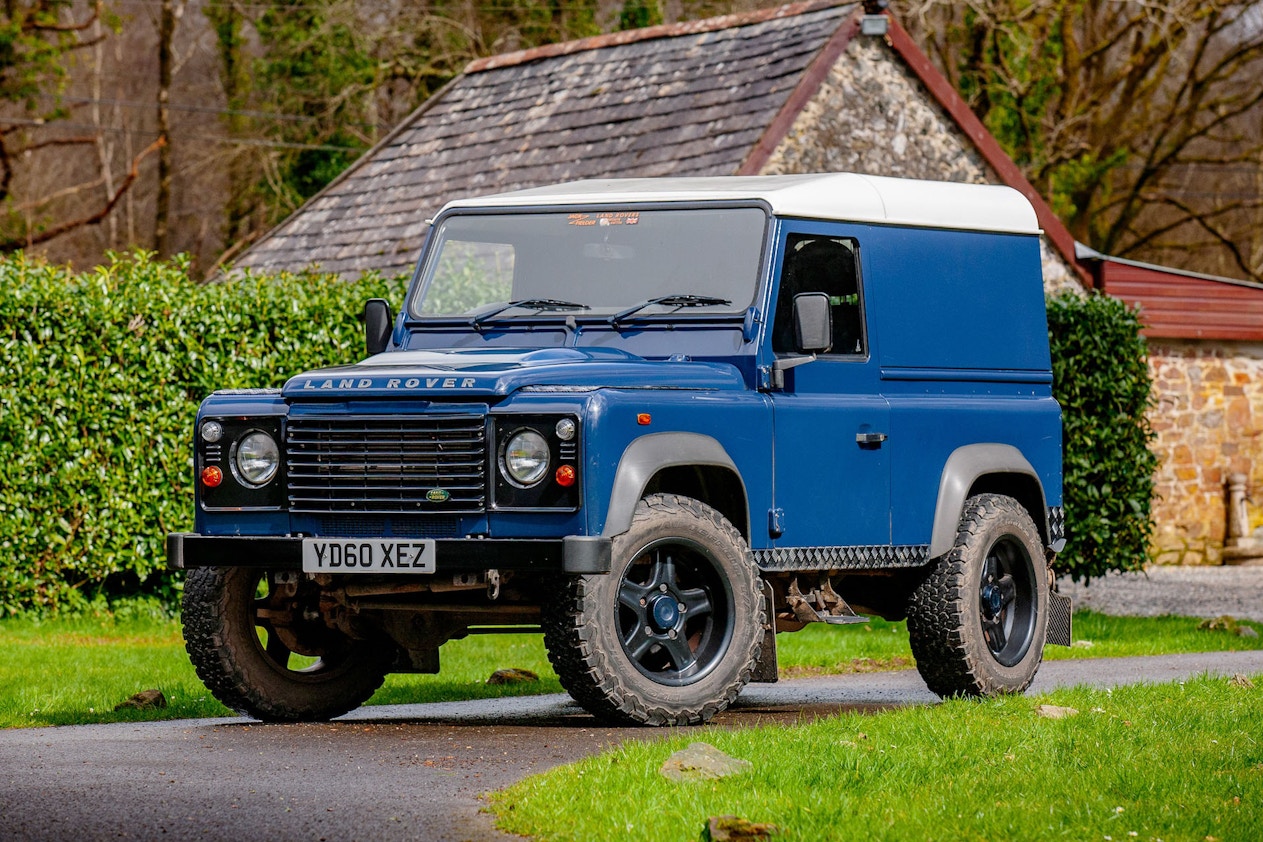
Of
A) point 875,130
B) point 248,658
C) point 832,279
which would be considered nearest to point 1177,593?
point 875,130

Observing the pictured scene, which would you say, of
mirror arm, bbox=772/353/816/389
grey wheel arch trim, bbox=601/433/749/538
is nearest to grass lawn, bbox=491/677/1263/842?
grey wheel arch trim, bbox=601/433/749/538

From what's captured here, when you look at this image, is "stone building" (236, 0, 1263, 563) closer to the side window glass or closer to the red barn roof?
the red barn roof

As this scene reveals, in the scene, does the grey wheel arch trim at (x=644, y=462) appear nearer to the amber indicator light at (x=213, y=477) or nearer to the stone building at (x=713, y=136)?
the amber indicator light at (x=213, y=477)

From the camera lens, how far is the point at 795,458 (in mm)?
9211

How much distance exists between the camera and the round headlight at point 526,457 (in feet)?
26.8

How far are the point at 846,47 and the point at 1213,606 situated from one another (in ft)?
21.7

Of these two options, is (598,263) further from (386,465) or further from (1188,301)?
Result: (1188,301)

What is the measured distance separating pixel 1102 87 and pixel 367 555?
102 ft

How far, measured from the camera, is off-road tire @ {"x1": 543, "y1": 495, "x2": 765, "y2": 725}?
8.21 m

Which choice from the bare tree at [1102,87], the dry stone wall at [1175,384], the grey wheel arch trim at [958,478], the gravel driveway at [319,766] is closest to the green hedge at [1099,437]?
the dry stone wall at [1175,384]

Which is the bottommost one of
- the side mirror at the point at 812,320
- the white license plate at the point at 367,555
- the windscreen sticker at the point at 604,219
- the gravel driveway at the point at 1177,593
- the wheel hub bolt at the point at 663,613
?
the gravel driveway at the point at 1177,593

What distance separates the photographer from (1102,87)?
3697 cm

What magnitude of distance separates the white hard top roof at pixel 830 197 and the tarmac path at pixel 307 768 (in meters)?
2.54

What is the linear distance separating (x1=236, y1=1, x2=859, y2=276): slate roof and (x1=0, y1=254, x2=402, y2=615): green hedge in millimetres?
4035
